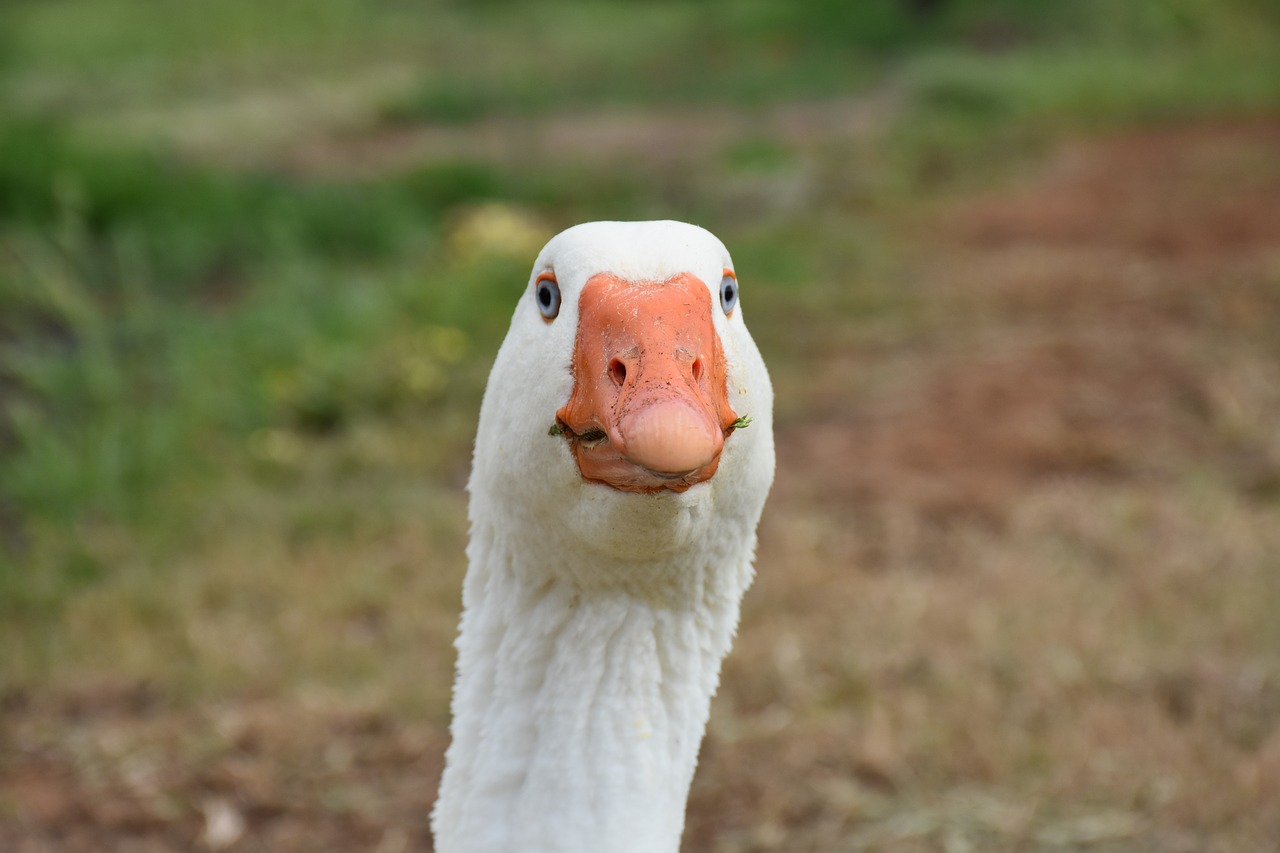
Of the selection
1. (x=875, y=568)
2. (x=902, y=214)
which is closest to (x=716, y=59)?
(x=902, y=214)

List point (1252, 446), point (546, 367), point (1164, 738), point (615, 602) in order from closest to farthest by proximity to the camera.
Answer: point (546, 367)
point (615, 602)
point (1164, 738)
point (1252, 446)

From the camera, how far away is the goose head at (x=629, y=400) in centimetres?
149

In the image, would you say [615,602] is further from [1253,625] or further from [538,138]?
[538,138]

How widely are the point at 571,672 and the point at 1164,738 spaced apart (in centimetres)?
210

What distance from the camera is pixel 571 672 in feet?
6.10

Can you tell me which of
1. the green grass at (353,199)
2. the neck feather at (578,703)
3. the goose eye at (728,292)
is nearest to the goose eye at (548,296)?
the goose eye at (728,292)

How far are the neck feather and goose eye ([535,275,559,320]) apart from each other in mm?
353

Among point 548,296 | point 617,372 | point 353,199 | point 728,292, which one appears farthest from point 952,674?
point 353,199

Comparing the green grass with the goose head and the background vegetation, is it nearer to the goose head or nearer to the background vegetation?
the background vegetation

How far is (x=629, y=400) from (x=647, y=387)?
0.03 m

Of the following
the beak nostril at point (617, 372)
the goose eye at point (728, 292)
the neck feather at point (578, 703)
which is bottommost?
the neck feather at point (578, 703)

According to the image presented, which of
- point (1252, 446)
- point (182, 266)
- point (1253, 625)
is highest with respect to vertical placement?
point (182, 266)

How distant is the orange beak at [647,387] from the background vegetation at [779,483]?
1.82 m

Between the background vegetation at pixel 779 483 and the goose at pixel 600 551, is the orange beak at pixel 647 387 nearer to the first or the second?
the goose at pixel 600 551
